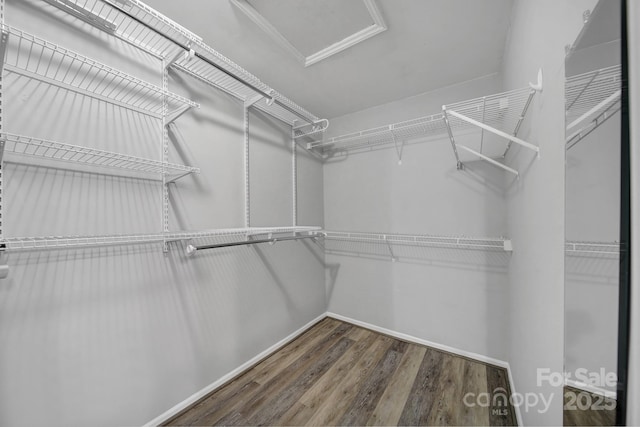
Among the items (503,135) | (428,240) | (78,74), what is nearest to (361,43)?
(503,135)

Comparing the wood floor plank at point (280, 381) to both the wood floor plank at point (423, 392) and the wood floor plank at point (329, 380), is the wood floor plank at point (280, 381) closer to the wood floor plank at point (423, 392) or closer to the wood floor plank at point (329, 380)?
the wood floor plank at point (329, 380)

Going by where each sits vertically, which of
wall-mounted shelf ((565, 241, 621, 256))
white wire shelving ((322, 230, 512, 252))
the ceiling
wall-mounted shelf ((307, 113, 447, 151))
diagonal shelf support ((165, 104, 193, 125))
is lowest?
white wire shelving ((322, 230, 512, 252))

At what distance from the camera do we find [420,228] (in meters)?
2.13

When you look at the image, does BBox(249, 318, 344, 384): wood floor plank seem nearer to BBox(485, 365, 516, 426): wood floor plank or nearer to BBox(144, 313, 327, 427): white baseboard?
BBox(144, 313, 327, 427): white baseboard

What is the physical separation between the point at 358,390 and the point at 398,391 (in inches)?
11.0

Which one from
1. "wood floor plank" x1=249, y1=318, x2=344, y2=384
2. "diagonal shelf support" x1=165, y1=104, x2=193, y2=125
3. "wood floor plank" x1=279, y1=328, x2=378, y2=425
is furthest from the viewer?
"wood floor plank" x1=249, y1=318, x2=344, y2=384

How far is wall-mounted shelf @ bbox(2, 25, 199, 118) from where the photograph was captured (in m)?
0.91

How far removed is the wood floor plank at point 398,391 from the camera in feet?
4.62

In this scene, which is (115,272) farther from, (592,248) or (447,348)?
(447,348)

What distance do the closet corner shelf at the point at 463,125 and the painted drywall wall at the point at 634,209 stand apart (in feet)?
1.92

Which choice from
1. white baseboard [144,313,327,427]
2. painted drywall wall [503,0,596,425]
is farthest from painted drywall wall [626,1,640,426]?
white baseboard [144,313,327,427]

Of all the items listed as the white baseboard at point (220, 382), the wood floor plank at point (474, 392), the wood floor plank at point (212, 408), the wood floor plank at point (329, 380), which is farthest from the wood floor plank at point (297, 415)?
the wood floor plank at point (474, 392)

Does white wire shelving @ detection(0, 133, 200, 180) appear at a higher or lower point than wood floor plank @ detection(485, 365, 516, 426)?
higher

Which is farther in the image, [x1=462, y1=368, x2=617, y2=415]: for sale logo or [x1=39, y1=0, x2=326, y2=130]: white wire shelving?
[x1=39, y1=0, x2=326, y2=130]: white wire shelving
